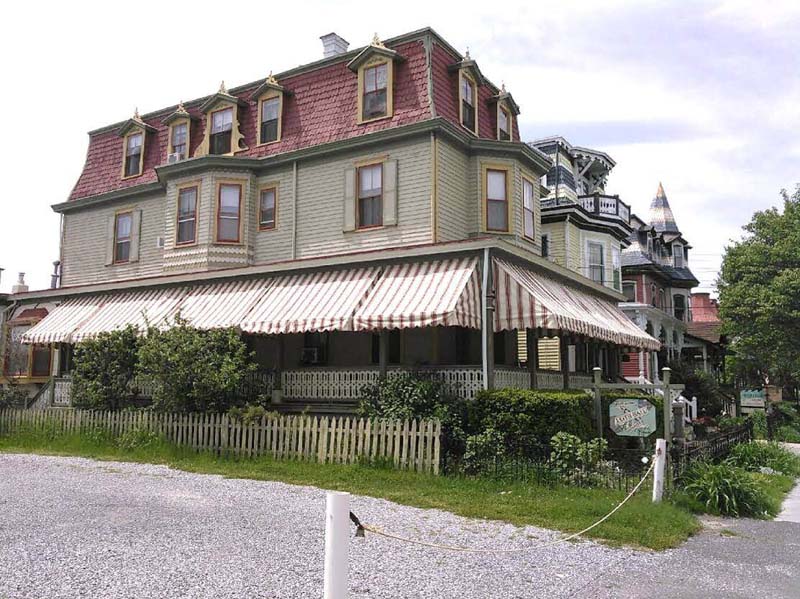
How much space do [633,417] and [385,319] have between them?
5237mm

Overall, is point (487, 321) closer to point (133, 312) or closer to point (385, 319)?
point (385, 319)

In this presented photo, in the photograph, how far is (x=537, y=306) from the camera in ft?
50.5

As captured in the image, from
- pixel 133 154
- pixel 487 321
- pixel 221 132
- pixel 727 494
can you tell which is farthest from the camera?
pixel 133 154

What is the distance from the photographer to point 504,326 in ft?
51.0

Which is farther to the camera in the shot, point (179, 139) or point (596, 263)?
point (596, 263)

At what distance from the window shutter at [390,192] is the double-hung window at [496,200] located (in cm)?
293

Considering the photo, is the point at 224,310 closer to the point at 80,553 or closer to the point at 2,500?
the point at 2,500

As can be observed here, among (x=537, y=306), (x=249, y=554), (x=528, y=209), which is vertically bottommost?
(x=249, y=554)

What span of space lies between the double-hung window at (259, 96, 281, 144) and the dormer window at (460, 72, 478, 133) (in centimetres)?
582

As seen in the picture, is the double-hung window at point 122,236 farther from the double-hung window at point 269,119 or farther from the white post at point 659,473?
the white post at point 659,473

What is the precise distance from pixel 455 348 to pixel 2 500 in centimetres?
1183

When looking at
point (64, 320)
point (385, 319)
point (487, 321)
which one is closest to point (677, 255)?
point (487, 321)

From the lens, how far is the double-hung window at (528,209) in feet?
73.6

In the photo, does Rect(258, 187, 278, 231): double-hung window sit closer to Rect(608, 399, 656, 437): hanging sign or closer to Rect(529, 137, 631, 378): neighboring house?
Rect(529, 137, 631, 378): neighboring house
